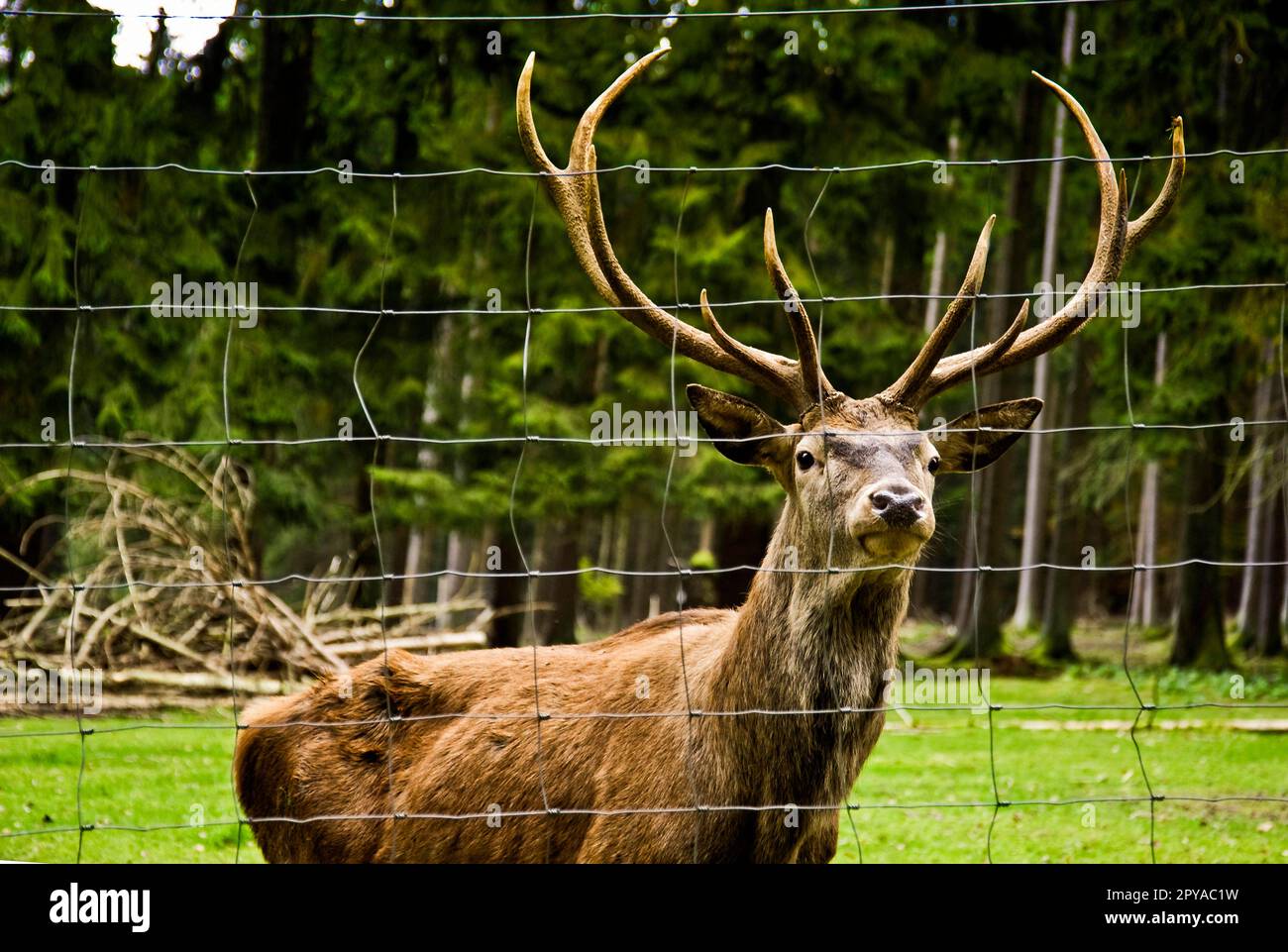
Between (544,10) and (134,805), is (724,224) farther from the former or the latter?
(134,805)

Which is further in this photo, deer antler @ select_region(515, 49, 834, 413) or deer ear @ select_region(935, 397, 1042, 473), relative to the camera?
deer ear @ select_region(935, 397, 1042, 473)

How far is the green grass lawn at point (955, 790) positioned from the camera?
6250mm

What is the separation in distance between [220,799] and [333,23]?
9365mm

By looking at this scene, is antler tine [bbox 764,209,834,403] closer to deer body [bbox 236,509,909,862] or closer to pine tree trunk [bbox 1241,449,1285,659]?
deer body [bbox 236,509,909,862]

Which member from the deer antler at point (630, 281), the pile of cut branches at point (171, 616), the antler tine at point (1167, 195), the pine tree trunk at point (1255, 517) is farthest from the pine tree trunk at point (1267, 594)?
the deer antler at point (630, 281)

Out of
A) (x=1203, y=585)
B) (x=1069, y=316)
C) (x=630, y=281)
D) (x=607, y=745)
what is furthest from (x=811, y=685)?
(x=1203, y=585)

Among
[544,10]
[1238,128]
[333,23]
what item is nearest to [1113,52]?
[1238,128]

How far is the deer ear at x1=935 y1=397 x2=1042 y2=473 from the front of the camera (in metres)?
4.57

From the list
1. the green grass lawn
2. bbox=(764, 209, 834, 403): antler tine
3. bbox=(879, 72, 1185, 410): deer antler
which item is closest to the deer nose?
bbox=(764, 209, 834, 403): antler tine

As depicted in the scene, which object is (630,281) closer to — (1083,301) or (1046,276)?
(1083,301)

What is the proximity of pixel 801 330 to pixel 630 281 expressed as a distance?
0.65 m

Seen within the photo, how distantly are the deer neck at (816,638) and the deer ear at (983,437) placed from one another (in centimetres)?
62

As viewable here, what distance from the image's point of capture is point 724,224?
13.4 metres

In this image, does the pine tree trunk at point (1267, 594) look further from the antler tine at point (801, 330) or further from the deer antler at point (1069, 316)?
the antler tine at point (801, 330)
